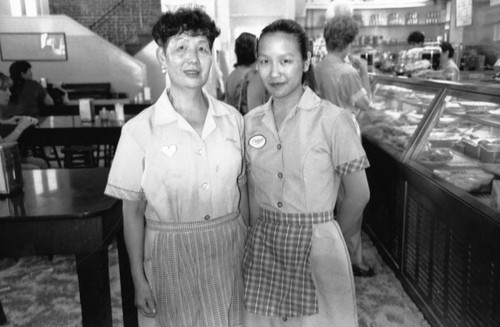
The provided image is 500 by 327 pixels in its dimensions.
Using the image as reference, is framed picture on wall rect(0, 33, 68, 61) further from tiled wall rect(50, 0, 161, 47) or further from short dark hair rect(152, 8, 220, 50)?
short dark hair rect(152, 8, 220, 50)

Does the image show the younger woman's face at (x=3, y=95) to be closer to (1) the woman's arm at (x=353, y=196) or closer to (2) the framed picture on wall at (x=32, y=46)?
(1) the woman's arm at (x=353, y=196)

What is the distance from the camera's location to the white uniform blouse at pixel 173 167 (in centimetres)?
157

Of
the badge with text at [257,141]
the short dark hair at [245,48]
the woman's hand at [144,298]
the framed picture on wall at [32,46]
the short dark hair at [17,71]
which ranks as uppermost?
the framed picture on wall at [32,46]

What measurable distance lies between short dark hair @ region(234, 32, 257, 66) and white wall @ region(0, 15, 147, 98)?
812 cm

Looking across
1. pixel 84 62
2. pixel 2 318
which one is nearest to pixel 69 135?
pixel 2 318

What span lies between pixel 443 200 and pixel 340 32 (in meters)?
1.44

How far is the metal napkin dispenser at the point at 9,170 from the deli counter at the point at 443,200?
1.98m

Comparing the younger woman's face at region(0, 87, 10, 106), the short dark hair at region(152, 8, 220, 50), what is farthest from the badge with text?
the younger woman's face at region(0, 87, 10, 106)

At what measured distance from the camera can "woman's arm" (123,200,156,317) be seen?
164cm

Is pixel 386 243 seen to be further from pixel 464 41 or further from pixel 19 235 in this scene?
pixel 464 41

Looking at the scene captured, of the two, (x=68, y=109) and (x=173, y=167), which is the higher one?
(x=173, y=167)

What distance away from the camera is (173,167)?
1.59m

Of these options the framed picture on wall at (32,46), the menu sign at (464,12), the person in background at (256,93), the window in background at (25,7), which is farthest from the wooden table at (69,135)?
the window in background at (25,7)

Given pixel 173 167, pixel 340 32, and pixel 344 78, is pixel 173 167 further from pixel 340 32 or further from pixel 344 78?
pixel 340 32
